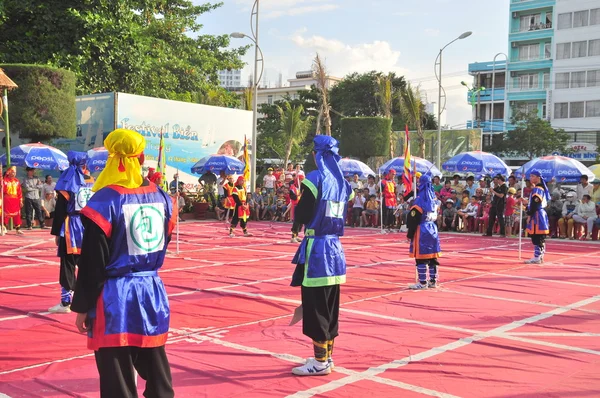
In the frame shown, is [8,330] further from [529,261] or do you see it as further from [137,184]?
[529,261]

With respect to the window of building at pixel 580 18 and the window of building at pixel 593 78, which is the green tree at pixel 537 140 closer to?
the window of building at pixel 593 78

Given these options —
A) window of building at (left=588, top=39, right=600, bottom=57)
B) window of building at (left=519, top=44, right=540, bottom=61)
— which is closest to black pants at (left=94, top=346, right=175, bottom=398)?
window of building at (left=588, top=39, right=600, bottom=57)

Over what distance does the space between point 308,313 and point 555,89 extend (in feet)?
190

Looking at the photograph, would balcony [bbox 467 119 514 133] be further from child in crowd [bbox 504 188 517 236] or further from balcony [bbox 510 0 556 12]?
child in crowd [bbox 504 188 517 236]

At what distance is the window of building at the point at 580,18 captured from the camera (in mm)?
56312

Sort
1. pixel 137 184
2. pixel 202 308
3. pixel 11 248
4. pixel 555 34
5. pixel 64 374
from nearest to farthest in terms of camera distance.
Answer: pixel 137 184, pixel 64 374, pixel 202 308, pixel 11 248, pixel 555 34

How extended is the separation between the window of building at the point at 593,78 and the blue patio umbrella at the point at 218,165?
4107 centimetres

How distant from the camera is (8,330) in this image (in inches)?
295

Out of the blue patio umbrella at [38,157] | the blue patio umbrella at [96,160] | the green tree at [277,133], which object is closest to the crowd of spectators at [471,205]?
the blue patio umbrella at [96,160]

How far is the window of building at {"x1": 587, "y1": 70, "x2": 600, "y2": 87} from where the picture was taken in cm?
5631

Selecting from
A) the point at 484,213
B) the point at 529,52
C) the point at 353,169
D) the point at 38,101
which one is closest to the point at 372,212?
the point at 353,169

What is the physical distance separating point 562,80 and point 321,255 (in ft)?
190

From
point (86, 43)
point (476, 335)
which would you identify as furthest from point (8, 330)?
point (86, 43)

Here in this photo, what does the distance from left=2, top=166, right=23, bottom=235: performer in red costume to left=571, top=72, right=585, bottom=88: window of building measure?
50.4m
